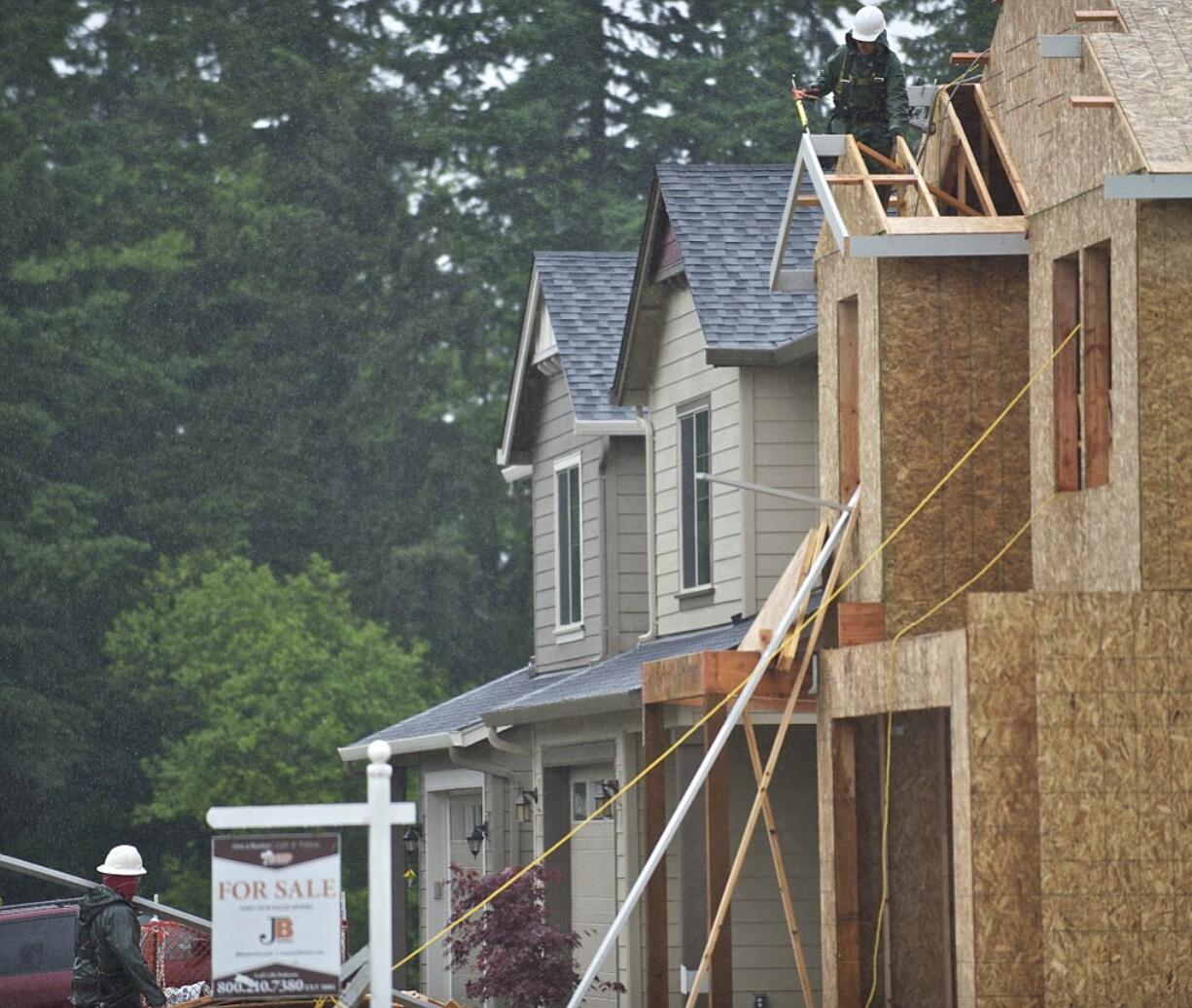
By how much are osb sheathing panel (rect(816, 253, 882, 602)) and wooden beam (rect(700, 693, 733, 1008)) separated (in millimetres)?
1293

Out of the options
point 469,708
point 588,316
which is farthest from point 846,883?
point 469,708

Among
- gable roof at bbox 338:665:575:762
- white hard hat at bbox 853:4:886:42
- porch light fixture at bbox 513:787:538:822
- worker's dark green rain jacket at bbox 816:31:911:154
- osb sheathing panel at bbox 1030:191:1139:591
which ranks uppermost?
white hard hat at bbox 853:4:886:42

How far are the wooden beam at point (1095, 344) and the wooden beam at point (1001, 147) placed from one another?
1.19m

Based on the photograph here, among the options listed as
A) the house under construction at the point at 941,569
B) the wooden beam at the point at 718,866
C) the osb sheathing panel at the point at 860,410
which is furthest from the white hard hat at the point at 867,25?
the wooden beam at the point at 718,866

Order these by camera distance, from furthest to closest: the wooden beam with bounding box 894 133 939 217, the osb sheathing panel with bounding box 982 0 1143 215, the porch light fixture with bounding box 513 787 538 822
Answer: the porch light fixture with bounding box 513 787 538 822 → the wooden beam with bounding box 894 133 939 217 → the osb sheathing panel with bounding box 982 0 1143 215

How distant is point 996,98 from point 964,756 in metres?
5.08

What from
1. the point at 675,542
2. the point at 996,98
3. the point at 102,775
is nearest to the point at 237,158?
the point at 102,775

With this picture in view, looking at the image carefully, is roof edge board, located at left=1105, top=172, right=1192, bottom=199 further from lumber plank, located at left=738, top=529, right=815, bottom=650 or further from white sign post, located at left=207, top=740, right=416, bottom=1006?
white sign post, located at left=207, top=740, right=416, bottom=1006

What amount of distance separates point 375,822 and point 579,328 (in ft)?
51.5

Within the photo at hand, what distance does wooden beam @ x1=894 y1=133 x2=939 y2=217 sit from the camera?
15719mm

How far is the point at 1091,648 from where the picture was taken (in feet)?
43.3

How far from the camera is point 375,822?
381 inches

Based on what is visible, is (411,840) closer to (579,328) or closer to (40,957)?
(579,328)

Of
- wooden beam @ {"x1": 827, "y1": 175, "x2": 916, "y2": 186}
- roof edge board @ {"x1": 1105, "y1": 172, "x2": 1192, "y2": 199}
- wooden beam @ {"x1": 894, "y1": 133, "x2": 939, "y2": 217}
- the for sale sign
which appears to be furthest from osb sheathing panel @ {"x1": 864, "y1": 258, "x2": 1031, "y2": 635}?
the for sale sign
